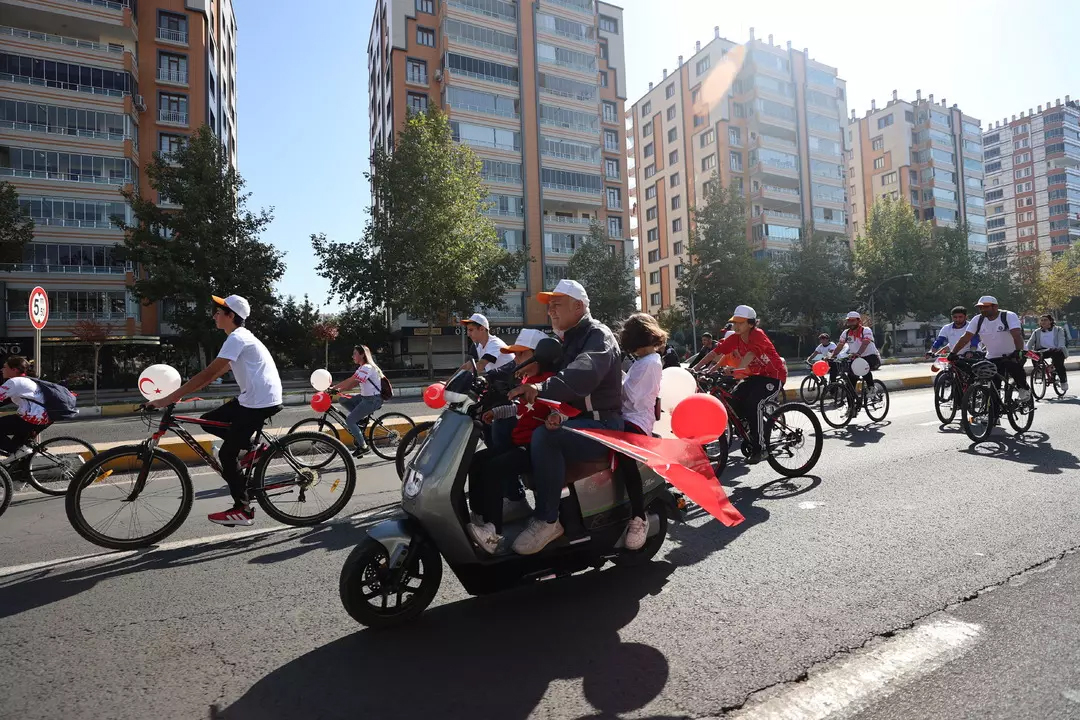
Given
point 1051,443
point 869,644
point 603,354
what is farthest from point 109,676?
point 1051,443

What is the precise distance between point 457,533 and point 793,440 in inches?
174

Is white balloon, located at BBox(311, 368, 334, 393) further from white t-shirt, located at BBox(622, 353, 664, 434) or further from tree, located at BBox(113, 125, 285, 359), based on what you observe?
tree, located at BBox(113, 125, 285, 359)

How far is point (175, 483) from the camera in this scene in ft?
15.2

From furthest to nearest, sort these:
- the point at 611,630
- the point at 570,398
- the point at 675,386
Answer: the point at 675,386 → the point at 570,398 → the point at 611,630

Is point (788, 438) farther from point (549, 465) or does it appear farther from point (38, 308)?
point (38, 308)

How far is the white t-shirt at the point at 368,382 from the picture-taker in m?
8.26

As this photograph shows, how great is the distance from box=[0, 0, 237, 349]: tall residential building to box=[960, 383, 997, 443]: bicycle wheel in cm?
3890

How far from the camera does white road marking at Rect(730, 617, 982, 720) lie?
2.24m

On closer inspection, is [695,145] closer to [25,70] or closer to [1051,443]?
[25,70]

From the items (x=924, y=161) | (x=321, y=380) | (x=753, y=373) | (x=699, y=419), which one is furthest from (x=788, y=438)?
(x=924, y=161)

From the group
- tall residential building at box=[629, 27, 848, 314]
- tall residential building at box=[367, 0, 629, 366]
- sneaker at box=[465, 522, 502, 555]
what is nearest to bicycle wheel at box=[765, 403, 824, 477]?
sneaker at box=[465, 522, 502, 555]

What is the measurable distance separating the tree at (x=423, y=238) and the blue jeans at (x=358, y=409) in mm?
21622

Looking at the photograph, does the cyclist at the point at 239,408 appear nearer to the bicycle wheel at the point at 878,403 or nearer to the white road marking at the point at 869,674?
the white road marking at the point at 869,674

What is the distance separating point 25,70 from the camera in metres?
35.8
